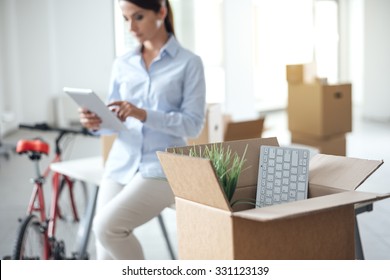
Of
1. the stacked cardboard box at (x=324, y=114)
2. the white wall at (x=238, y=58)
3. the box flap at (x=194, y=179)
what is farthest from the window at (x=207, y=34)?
the box flap at (x=194, y=179)

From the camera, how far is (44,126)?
2.31 meters

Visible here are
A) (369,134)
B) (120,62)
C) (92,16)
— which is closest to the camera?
(120,62)

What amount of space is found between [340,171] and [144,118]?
2.38 ft

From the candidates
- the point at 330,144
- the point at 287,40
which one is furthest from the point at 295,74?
the point at 287,40

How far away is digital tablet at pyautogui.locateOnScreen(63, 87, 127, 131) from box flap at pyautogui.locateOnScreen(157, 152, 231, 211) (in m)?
0.68

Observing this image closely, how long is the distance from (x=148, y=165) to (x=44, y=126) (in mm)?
638

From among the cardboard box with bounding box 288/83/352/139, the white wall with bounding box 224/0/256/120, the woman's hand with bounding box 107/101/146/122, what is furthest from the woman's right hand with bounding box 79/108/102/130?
the white wall with bounding box 224/0/256/120

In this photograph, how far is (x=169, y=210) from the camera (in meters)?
3.26

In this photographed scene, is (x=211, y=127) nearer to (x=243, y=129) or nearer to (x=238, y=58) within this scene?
(x=243, y=129)

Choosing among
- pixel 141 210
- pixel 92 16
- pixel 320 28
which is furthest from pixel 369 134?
pixel 141 210

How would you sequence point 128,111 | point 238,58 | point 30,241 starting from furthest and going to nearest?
point 238,58 < point 30,241 < point 128,111

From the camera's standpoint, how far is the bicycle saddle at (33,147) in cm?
212

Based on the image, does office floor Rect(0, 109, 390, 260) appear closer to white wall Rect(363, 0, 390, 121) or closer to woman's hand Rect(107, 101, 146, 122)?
white wall Rect(363, 0, 390, 121)
